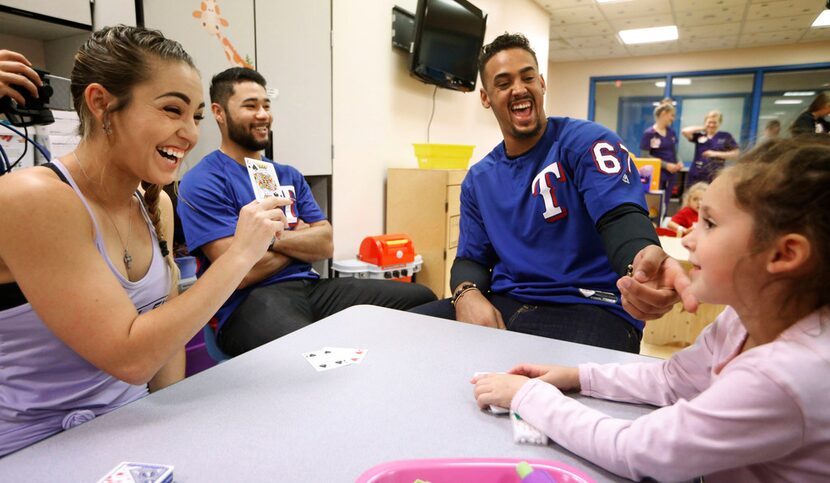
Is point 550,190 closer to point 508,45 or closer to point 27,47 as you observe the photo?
point 508,45

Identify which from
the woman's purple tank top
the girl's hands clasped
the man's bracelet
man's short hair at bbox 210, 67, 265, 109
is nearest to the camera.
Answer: the girl's hands clasped

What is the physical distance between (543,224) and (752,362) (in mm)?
1055

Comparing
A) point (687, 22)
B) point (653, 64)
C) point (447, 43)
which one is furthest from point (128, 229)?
point (653, 64)

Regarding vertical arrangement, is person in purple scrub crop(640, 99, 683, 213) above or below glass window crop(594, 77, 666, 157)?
below

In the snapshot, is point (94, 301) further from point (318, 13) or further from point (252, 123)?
point (318, 13)

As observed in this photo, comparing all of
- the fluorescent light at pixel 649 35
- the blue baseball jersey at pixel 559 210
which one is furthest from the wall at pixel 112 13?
the fluorescent light at pixel 649 35

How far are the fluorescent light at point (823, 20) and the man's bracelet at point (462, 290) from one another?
23.5 feet

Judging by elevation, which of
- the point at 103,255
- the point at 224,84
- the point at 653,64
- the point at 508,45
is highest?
the point at 653,64

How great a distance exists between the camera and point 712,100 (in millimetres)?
8461

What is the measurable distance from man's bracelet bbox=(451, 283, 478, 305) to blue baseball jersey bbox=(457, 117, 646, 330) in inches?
3.7

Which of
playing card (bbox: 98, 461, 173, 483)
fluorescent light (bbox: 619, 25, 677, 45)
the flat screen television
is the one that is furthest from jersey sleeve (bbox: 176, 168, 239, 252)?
fluorescent light (bbox: 619, 25, 677, 45)

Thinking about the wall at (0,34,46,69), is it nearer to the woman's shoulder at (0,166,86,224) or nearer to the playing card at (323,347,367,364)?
the woman's shoulder at (0,166,86,224)

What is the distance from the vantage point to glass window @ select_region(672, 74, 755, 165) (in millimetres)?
8188

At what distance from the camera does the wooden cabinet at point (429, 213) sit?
351 cm
